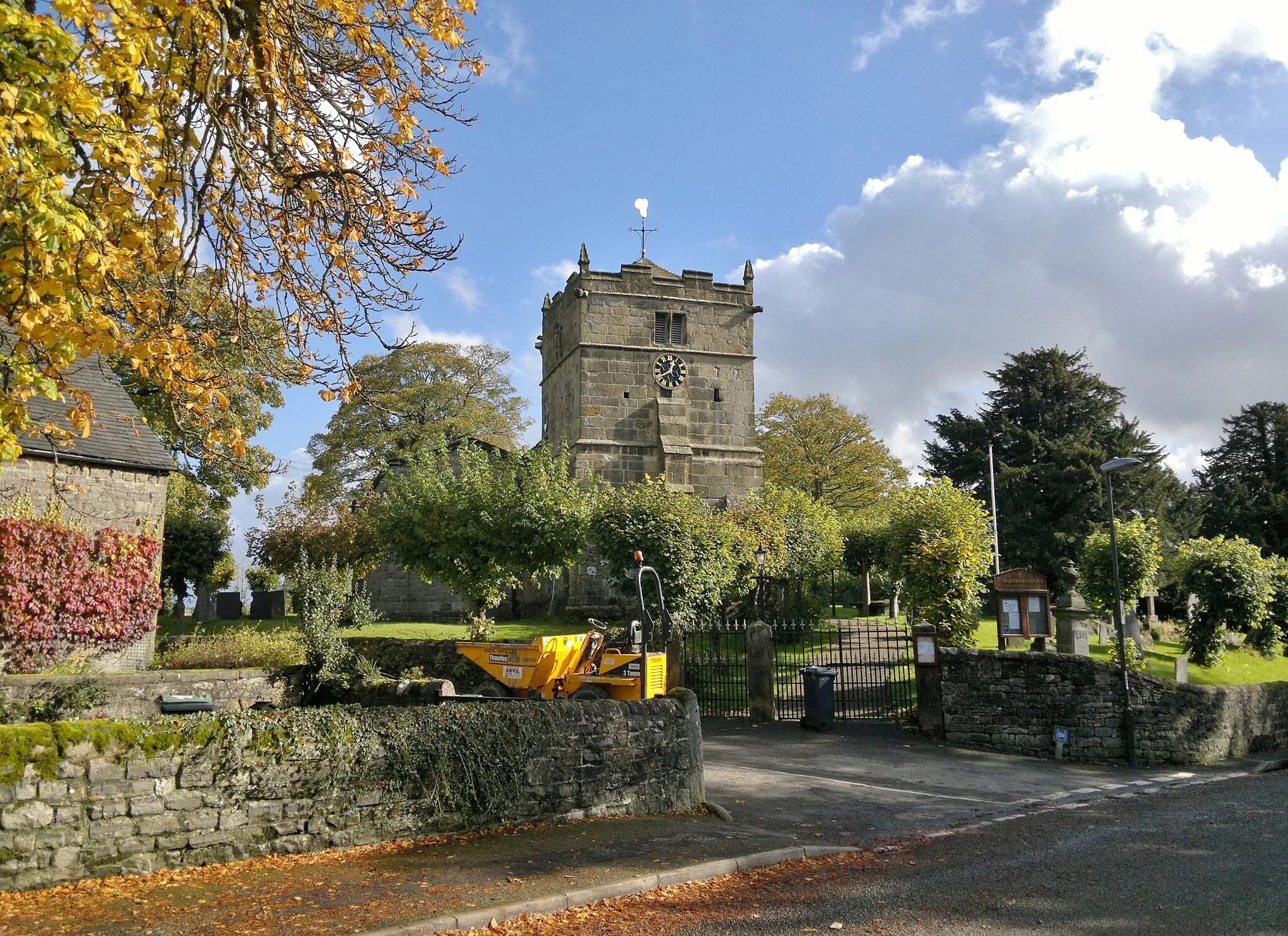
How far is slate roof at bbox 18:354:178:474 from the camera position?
1812 centimetres

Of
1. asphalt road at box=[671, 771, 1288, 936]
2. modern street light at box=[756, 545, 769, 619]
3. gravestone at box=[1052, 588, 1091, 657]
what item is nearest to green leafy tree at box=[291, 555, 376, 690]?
asphalt road at box=[671, 771, 1288, 936]

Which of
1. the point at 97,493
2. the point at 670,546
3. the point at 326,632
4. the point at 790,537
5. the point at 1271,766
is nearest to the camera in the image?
the point at 1271,766

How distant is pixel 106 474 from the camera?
62.1 ft

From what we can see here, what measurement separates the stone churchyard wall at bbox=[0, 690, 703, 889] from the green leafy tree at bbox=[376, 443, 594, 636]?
13.1 meters

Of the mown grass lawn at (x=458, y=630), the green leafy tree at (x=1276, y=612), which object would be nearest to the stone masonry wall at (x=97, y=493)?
the mown grass lawn at (x=458, y=630)

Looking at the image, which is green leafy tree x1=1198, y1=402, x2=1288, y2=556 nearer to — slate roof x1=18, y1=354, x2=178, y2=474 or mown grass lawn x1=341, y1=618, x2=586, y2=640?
mown grass lawn x1=341, y1=618, x2=586, y2=640

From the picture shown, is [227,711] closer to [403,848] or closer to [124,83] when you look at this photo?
[403,848]

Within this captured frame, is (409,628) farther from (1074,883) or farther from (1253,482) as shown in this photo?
(1253,482)

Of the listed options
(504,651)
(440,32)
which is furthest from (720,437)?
(440,32)

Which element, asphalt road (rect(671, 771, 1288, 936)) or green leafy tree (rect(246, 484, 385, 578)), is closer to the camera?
asphalt road (rect(671, 771, 1288, 936))

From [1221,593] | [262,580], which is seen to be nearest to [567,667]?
[1221,593]

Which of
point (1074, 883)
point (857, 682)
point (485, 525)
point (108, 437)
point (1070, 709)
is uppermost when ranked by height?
point (108, 437)

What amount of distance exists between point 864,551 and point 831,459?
1290 centimetres

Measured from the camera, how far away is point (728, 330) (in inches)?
1350
